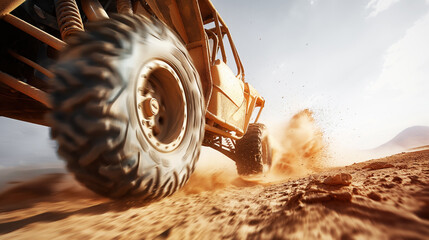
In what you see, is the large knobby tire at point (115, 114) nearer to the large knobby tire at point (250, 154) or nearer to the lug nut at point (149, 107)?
the lug nut at point (149, 107)

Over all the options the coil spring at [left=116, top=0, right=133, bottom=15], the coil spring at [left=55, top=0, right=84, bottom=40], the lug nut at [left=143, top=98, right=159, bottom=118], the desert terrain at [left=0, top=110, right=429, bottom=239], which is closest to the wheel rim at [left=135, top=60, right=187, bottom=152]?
the lug nut at [left=143, top=98, right=159, bottom=118]

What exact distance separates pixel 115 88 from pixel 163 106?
1.90 ft

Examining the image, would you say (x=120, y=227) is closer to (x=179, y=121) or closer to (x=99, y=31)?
(x=179, y=121)

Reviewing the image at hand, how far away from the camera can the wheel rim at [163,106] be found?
1.30 meters

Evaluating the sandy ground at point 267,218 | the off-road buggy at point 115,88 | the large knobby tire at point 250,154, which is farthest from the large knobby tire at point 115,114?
the large knobby tire at point 250,154

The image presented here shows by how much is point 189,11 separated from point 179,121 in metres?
1.40

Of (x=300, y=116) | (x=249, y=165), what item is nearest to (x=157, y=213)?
(x=249, y=165)

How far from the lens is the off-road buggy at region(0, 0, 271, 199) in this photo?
970 mm

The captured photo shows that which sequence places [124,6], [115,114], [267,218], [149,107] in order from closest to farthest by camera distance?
[267,218], [115,114], [149,107], [124,6]

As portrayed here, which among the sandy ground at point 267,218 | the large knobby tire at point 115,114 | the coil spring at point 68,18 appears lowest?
the sandy ground at point 267,218

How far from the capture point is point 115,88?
3.37 feet

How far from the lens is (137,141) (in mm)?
1107

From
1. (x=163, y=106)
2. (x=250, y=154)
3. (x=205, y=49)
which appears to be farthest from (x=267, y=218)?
(x=250, y=154)

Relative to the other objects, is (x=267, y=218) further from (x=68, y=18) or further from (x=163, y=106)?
(x=68, y=18)
